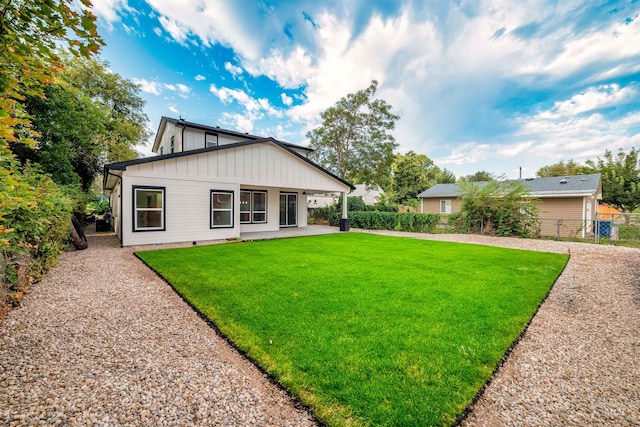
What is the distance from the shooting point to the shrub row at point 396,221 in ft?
51.1

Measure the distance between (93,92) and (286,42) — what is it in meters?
17.8

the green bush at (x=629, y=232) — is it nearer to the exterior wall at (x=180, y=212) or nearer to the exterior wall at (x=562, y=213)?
the exterior wall at (x=562, y=213)

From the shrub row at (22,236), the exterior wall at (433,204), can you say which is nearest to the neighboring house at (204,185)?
the shrub row at (22,236)

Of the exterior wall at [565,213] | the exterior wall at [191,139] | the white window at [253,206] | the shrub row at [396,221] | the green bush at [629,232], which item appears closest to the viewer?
the green bush at [629,232]

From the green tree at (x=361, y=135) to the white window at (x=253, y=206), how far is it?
13718mm

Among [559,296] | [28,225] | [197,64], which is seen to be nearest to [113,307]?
[28,225]

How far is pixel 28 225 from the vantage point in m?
4.47

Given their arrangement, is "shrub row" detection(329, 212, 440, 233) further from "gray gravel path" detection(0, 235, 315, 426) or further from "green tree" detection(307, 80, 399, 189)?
"gray gravel path" detection(0, 235, 315, 426)

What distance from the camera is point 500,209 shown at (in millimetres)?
13500

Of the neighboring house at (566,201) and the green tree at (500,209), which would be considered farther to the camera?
the neighboring house at (566,201)

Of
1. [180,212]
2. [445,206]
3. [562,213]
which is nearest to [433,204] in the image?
[445,206]

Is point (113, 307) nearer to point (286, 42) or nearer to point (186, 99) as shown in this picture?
point (286, 42)

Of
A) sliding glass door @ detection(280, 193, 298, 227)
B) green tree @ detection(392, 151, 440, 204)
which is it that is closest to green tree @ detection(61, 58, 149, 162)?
sliding glass door @ detection(280, 193, 298, 227)

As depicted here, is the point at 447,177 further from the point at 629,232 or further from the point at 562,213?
the point at 629,232
